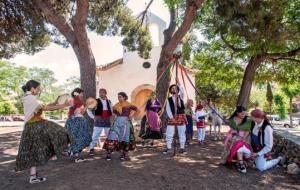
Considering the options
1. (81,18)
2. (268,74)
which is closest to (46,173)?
(81,18)

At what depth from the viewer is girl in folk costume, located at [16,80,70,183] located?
576 centimetres

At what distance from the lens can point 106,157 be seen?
8094 mm

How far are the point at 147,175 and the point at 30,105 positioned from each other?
247 centimetres

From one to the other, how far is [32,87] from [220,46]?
47.3ft

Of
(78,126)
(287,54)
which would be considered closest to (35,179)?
(78,126)

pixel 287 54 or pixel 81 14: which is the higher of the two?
pixel 287 54

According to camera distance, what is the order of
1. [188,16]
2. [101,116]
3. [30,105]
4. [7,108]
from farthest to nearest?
[7,108] → [188,16] → [101,116] → [30,105]

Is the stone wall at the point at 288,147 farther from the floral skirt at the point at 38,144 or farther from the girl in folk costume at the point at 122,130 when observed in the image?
the floral skirt at the point at 38,144

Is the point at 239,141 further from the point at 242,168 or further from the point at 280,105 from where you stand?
the point at 280,105

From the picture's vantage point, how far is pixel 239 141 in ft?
22.6

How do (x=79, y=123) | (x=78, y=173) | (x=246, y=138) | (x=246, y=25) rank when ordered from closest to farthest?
(x=78, y=173)
(x=246, y=138)
(x=79, y=123)
(x=246, y=25)

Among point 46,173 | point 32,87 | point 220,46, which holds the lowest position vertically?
point 46,173

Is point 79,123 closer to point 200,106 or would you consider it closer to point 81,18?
point 81,18

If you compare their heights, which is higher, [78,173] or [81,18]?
[81,18]
